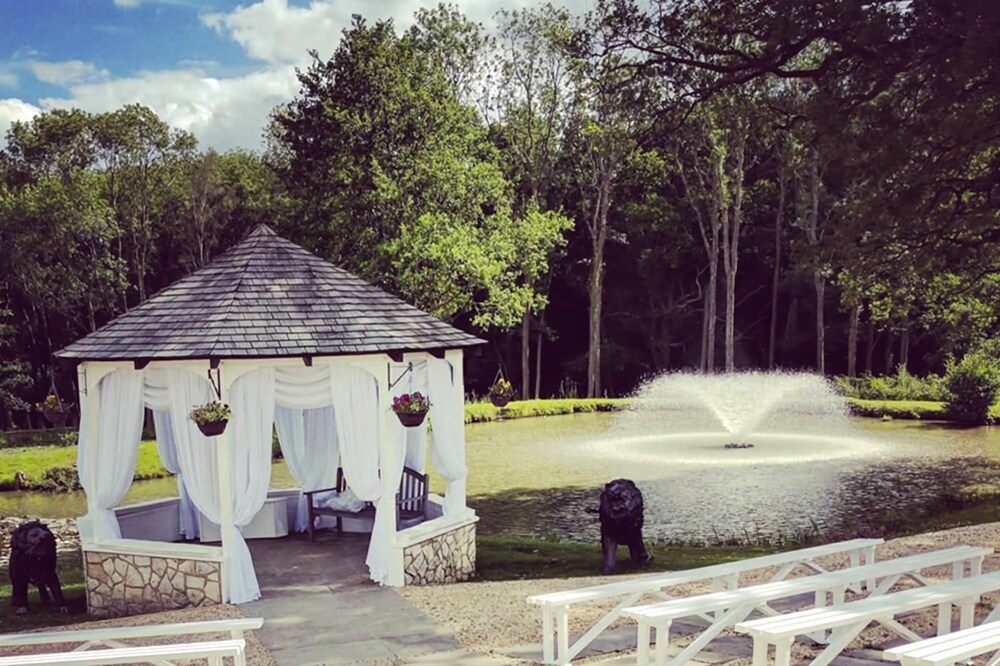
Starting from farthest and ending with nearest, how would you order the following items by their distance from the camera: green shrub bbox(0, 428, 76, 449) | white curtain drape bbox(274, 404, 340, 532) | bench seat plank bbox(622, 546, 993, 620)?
green shrub bbox(0, 428, 76, 449), white curtain drape bbox(274, 404, 340, 532), bench seat plank bbox(622, 546, 993, 620)

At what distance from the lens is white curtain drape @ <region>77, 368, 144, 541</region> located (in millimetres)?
10648

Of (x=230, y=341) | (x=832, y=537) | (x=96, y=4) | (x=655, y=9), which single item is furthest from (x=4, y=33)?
(x=832, y=537)

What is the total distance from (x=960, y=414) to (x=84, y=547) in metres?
23.2

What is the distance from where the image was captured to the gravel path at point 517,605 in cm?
793

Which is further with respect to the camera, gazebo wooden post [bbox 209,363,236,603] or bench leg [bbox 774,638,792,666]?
gazebo wooden post [bbox 209,363,236,603]

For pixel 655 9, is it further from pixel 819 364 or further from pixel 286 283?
pixel 819 364

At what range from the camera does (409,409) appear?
10273 mm

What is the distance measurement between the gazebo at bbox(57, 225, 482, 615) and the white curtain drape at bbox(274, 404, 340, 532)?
7.55ft

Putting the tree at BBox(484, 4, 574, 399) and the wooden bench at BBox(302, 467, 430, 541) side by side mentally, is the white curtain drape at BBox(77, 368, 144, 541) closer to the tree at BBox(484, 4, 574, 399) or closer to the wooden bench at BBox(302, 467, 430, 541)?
the wooden bench at BBox(302, 467, 430, 541)

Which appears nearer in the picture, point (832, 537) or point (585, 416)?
point (832, 537)

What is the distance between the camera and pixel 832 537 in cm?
1309

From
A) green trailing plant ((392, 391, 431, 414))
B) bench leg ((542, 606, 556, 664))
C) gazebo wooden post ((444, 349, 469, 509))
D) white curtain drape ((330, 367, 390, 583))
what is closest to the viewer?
bench leg ((542, 606, 556, 664))

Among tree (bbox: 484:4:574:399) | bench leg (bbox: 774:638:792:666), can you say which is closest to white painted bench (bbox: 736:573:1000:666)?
bench leg (bbox: 774:638:792:666)

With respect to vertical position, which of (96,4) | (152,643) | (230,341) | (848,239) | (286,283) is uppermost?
(96,4)
